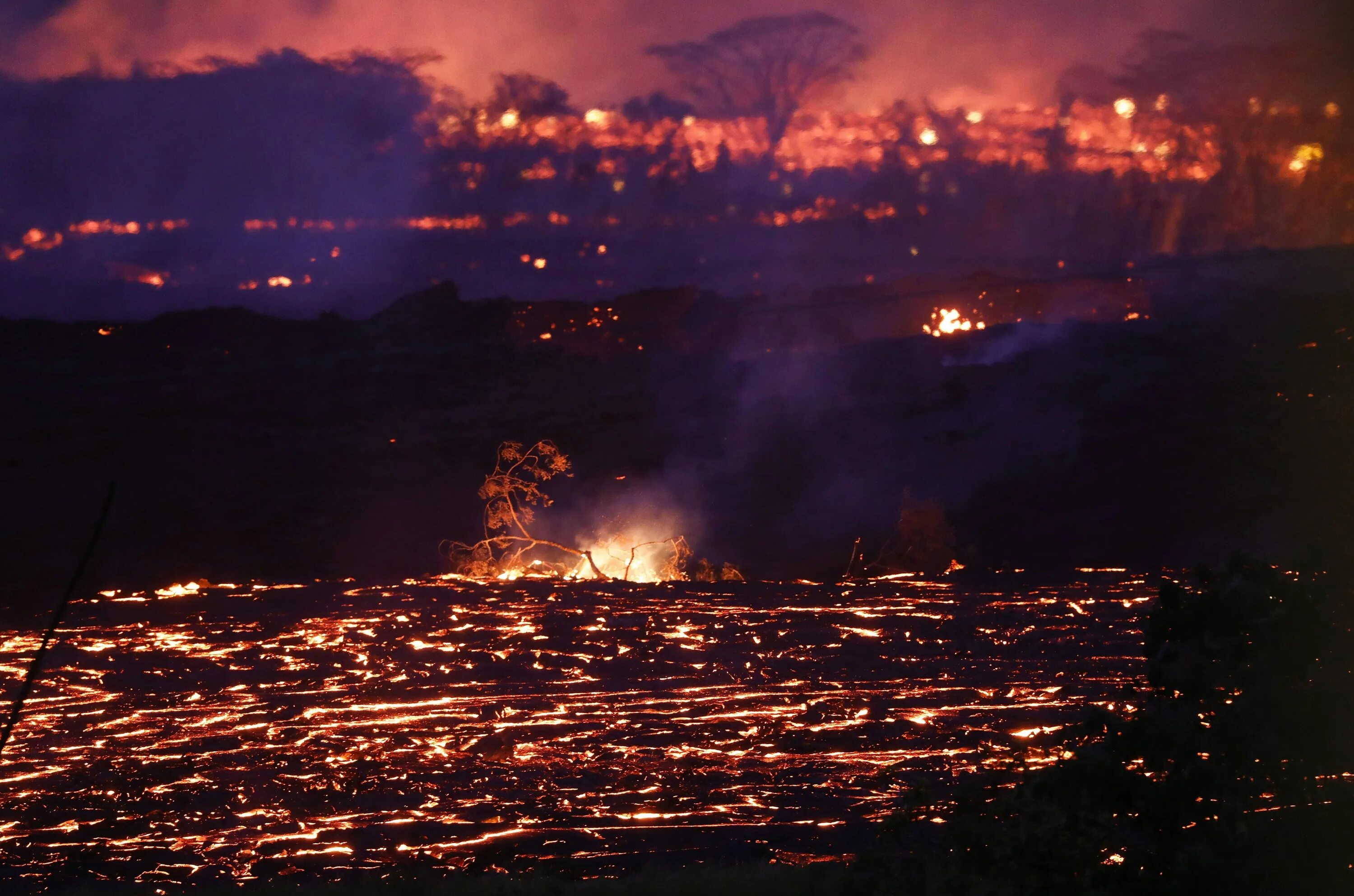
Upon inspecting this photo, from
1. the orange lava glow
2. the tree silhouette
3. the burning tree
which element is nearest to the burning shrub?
the orange lava glow

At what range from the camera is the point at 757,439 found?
37406 millimetres

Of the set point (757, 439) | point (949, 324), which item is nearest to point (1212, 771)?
point (757, 439)

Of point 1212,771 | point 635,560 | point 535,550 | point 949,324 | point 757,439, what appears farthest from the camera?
point 949,324

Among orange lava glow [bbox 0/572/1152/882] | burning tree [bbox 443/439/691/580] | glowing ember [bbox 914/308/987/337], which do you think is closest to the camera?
orange lava glow [bbox 0/572/1152/882]

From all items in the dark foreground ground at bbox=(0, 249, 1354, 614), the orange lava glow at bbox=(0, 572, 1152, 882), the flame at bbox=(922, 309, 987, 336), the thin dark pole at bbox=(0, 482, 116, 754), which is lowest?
the orange lava glow at bbox=(0, 572, 1152, 882)

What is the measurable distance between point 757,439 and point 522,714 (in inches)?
976

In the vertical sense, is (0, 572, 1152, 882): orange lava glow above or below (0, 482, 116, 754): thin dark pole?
below

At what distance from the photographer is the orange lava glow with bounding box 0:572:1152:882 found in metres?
9.55

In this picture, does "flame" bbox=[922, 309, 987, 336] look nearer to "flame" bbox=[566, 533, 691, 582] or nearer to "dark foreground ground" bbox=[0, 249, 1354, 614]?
"dark foreground ground" bbox=[0, 249, 1354, 614]

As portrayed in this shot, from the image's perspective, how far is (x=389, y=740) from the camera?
40.6ft

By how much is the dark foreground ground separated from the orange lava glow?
6.46 metres

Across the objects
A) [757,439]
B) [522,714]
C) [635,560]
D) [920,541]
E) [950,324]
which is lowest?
[522,714]

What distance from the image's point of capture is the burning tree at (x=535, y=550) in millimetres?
22734

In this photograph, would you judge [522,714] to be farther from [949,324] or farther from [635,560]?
[949,324]
